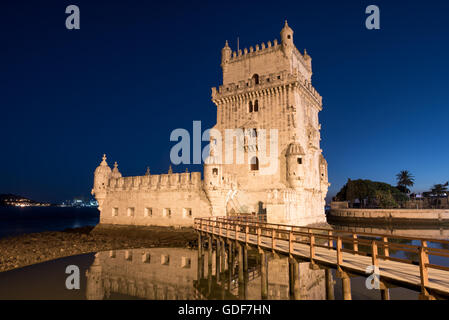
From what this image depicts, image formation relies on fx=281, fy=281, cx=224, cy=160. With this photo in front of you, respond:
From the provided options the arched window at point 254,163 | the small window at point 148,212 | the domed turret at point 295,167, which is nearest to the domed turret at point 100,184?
the small window at point 148,212

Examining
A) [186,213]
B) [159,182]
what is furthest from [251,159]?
[159,182]

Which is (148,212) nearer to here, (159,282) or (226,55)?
(159,282)

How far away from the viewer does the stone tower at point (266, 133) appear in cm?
2825

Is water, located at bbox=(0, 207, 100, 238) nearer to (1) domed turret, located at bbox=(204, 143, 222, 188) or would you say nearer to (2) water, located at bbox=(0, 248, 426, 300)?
(2) water, located at bbox=(0, 248, 426, 300)

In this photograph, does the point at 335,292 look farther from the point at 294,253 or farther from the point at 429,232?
the point at 429,232

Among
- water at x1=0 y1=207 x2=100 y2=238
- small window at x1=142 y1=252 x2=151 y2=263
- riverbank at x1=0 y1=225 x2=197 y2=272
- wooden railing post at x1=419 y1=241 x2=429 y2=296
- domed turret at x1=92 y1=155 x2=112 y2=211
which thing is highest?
domed turret at x1=92 y1=155 x2=112 y2=211

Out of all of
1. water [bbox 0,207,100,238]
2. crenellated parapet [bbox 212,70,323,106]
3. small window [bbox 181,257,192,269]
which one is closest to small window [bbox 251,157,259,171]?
crenellated parapet [bbox 212,70,323,106]

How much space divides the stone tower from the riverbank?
5469 millimetres

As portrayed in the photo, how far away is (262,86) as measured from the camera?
30844 mm

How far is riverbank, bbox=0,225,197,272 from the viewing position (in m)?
23.3

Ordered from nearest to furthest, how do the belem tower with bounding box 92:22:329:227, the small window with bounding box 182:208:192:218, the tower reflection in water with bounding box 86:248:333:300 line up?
the tower reflection in water with bounding box 86:248:333:300 < the belem tower with bounding box 92:22:329:227 < the small window with bounding box 182:208:192:218
